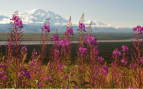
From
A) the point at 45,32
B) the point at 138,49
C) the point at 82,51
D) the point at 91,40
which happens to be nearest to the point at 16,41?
the point at 45,32

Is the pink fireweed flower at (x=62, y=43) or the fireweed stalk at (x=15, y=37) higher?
the fireweed stalk at (x=15, y=37)

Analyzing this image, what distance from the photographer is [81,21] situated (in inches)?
196

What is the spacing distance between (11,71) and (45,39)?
152cm

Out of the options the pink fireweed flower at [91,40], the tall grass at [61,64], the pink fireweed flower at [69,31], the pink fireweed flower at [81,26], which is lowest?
the tall grass at [61,64]

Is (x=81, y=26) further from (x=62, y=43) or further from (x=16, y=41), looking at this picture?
(x=16, y=41)

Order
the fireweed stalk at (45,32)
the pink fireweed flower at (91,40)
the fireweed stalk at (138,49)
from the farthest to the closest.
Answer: the fireweed stalk at (45,32), the fireweed stalk at (138,49), the pink fireweed flower at (91,40)

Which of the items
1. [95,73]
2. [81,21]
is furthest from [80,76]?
[81,21]

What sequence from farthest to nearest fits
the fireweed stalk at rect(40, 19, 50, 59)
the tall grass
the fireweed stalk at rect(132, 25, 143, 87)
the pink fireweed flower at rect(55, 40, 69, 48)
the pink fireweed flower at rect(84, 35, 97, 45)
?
1. the fireweed stalk at rect(40, 19, 50, 59)
2. the pink fireweed flower at rect(55, 40, 69, 48)
3. the fireweed stalk at rect(132, 25, 143, 87)
4. the pink fireweed flower at rect(84, 35, 97, 45)
5. the tall grass

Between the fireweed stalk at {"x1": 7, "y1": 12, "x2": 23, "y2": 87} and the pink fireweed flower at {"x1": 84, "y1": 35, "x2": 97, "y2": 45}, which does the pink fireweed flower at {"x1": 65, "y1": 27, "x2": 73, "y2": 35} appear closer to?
the pink fireweed flower at {"x1": 84, "y1": 35, "x2": 97, "y2": 45}

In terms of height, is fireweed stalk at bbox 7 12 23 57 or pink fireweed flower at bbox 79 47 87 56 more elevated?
fireweed stalk at bbox 7 12 23 57

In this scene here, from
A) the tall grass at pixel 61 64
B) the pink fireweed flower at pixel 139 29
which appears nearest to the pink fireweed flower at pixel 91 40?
the tall grass at pixel 61 64

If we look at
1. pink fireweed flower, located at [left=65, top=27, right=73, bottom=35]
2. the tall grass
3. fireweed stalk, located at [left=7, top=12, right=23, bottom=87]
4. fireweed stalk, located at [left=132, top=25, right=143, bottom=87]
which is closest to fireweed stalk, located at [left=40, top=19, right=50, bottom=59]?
the tall grass

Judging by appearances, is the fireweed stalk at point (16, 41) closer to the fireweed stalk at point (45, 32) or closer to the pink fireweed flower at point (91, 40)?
the fireweed stalk at point (45, 32)

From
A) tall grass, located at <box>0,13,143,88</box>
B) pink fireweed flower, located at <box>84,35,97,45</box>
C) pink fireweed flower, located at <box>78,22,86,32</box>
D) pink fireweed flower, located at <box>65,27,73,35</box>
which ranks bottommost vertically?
tall grass, located at <box>0,13,143,88</box>
